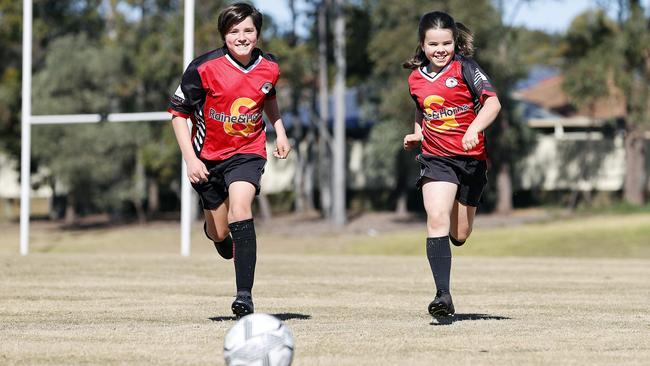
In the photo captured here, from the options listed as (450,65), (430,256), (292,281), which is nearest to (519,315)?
(430,256)

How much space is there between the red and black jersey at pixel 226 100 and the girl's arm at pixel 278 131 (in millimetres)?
93

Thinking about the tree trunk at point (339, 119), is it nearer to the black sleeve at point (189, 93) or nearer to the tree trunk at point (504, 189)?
the tree trunk at point (504, 189)

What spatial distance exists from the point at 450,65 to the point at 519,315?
1883mm

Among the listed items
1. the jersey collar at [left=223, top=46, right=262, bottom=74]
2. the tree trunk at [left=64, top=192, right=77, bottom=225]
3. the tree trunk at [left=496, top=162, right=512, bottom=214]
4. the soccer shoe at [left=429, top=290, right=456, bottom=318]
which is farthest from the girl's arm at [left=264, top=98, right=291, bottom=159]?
the tree trunk at [left=64, top=192, right=77, bottom=225]

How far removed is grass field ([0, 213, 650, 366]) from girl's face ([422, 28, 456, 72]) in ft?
5.81

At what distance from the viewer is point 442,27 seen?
26.8ft

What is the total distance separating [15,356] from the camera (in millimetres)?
6164

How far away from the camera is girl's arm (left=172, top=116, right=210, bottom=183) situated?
8062 mm

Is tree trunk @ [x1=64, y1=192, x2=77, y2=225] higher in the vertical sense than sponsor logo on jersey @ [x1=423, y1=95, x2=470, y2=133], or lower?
lower

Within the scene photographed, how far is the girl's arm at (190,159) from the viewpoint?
8.06m

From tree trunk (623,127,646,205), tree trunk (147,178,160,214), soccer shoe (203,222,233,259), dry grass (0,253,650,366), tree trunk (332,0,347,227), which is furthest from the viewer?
tree trunk (147,178,160,214)

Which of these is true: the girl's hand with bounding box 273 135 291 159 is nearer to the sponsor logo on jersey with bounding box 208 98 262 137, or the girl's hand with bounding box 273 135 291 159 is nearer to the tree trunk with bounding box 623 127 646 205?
the sponsor logo on jersey with bounding box 208 98 262 137

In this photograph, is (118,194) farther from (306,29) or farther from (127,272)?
(127,272)

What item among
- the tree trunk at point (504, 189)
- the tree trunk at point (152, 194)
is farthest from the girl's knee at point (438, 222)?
the tree trunk at point (152, 194)
